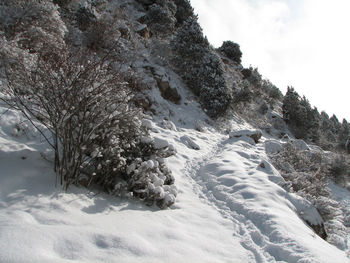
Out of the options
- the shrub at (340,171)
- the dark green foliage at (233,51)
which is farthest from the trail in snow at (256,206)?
the dark green foliage at (233,51)

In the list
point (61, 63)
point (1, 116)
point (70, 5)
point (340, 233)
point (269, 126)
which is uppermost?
point (70, 5)

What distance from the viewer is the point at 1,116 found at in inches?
177

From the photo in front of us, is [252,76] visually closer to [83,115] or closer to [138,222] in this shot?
[83,115]

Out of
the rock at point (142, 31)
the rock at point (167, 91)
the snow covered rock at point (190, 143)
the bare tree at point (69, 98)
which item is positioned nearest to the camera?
the bare tree at point (69, 98)

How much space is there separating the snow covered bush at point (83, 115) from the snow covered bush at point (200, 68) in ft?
36.1

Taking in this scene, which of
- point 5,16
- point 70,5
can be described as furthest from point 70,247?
point 70,5

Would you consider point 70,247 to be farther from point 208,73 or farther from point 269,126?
point 269,126

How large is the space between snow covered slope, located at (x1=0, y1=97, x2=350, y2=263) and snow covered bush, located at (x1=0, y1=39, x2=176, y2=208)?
0.44 metres

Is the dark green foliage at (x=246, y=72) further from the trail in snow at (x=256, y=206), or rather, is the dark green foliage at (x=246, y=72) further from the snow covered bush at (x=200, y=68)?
the trail in snow at (x=256, y=206)

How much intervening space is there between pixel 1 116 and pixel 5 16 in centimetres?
557

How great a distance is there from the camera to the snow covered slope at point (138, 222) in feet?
7.38

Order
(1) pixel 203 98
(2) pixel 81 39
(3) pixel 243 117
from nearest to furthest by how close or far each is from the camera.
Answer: (2) pixel 81 39
(1) pixel 203 98
(3) pixel 243 117

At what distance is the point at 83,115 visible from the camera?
3650 mm

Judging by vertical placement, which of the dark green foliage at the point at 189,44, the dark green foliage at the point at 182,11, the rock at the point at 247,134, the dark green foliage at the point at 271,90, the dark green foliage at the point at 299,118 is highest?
the dark green foliage at the point at 182,11
